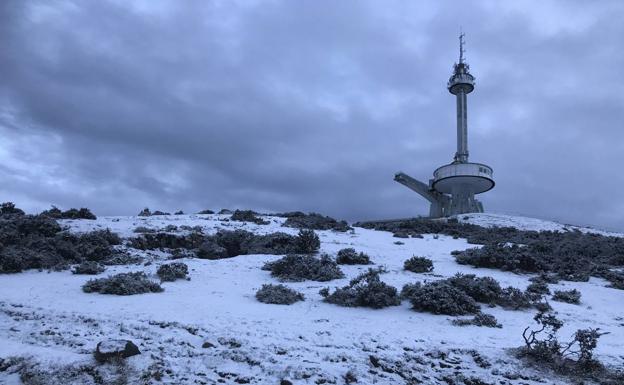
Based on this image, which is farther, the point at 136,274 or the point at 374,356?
the point at 136,274

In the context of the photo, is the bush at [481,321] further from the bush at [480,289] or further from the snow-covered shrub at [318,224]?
the snow-covered shrub at [318,224]

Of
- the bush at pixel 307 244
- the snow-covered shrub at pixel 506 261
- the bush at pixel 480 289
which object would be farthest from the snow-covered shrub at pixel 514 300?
the bush at pixel 307 244

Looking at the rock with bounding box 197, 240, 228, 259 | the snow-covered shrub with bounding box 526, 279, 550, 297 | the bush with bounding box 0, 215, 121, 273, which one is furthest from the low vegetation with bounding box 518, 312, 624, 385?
the bush with bounding box 0, 215, 121, 273

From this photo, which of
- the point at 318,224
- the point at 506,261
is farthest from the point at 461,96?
the point at 506,261

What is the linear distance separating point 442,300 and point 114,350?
23.3ft

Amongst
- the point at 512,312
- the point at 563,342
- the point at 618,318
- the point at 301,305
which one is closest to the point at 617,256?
the point at 618,318

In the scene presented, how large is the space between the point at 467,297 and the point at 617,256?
11.9 m

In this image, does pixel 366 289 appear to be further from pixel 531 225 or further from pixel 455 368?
pixel 531 225

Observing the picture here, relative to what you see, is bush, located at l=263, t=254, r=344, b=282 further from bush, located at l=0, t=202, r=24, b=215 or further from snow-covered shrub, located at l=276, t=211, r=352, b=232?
bush, located at l=0, t=202, r=24, b=215

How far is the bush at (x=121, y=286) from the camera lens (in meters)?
11.8

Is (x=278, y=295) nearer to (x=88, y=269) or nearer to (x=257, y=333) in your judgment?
(x=257, y=333)

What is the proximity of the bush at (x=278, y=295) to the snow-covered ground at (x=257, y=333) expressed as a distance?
0.28 m

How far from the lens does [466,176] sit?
52469 millimetres

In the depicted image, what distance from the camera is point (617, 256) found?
19422 millimetres
